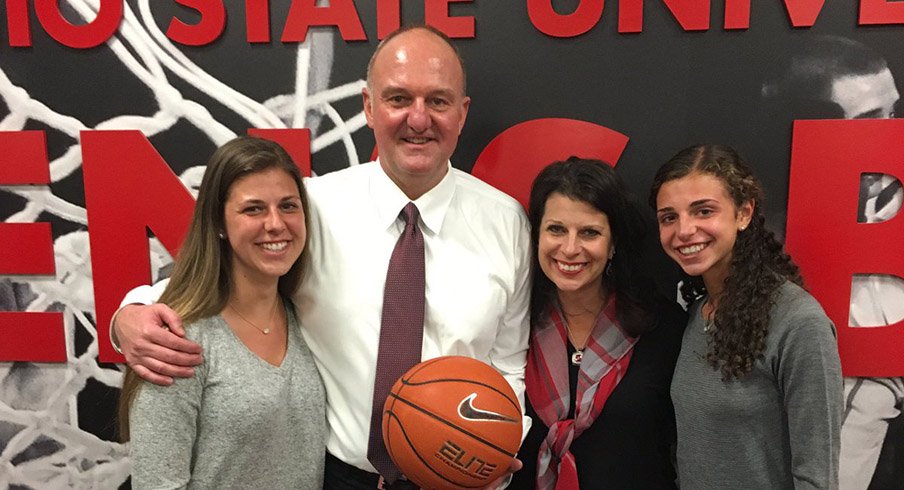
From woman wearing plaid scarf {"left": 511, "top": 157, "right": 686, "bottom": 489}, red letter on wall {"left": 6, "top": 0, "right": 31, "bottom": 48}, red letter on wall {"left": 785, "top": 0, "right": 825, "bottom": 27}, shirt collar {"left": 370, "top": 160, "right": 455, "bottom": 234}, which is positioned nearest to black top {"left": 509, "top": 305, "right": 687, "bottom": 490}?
woman wearing plaid scarf {"left": 511, "top": 157, "right": 686, "bottom": 489}

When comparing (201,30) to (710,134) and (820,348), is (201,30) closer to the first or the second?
(710,134)

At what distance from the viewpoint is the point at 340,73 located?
6.78ft

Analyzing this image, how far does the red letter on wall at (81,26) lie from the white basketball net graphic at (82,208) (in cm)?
3

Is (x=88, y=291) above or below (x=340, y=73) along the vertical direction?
below

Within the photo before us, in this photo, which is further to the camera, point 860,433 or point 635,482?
point 860,433

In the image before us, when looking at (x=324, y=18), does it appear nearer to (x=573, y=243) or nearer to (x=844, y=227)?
(x=573, y=243)

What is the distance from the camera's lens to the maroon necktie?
1.61 metres

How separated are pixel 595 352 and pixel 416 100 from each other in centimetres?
91

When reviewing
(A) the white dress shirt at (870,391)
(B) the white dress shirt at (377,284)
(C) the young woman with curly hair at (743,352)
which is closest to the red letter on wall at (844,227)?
(A) the white dress shirt at (870,391)

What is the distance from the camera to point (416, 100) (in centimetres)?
161

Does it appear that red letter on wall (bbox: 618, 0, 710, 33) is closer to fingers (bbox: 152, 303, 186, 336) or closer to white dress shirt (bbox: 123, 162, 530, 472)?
white dress shirt (bbox: 123, 162, 530, 472)

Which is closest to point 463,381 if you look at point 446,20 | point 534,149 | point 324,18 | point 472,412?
point 472,412

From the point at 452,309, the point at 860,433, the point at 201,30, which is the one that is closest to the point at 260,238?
the point at 452,309

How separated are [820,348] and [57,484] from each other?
278 centimetres
